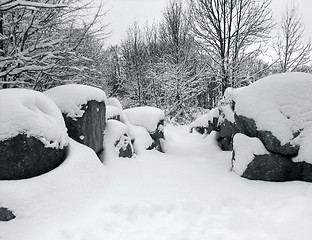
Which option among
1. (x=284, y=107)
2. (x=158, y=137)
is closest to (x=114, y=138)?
(x=158, y=137)

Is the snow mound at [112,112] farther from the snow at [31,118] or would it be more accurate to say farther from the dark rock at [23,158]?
the dark rock at [23,158]

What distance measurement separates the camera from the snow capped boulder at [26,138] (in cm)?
319

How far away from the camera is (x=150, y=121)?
7.19 meters

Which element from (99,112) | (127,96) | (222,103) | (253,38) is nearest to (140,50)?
(127,96)

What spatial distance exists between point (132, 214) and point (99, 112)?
8.29 feet

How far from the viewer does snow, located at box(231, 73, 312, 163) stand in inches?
171

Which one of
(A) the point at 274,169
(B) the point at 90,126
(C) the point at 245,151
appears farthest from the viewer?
(B) the point at 90,126

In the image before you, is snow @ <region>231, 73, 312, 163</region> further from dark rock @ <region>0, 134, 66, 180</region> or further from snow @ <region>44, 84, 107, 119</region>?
dark rock @ <region>0, 134, 66, 180</region>

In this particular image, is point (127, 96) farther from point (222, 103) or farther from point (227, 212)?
point (227, 212)

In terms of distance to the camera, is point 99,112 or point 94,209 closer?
point 94,209

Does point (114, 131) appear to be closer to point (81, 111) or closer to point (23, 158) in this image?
point (81, 111)

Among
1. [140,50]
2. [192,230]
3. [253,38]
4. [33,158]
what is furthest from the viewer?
[140,50]

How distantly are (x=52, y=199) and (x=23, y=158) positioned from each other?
683 millimetres

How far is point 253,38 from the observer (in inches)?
478
